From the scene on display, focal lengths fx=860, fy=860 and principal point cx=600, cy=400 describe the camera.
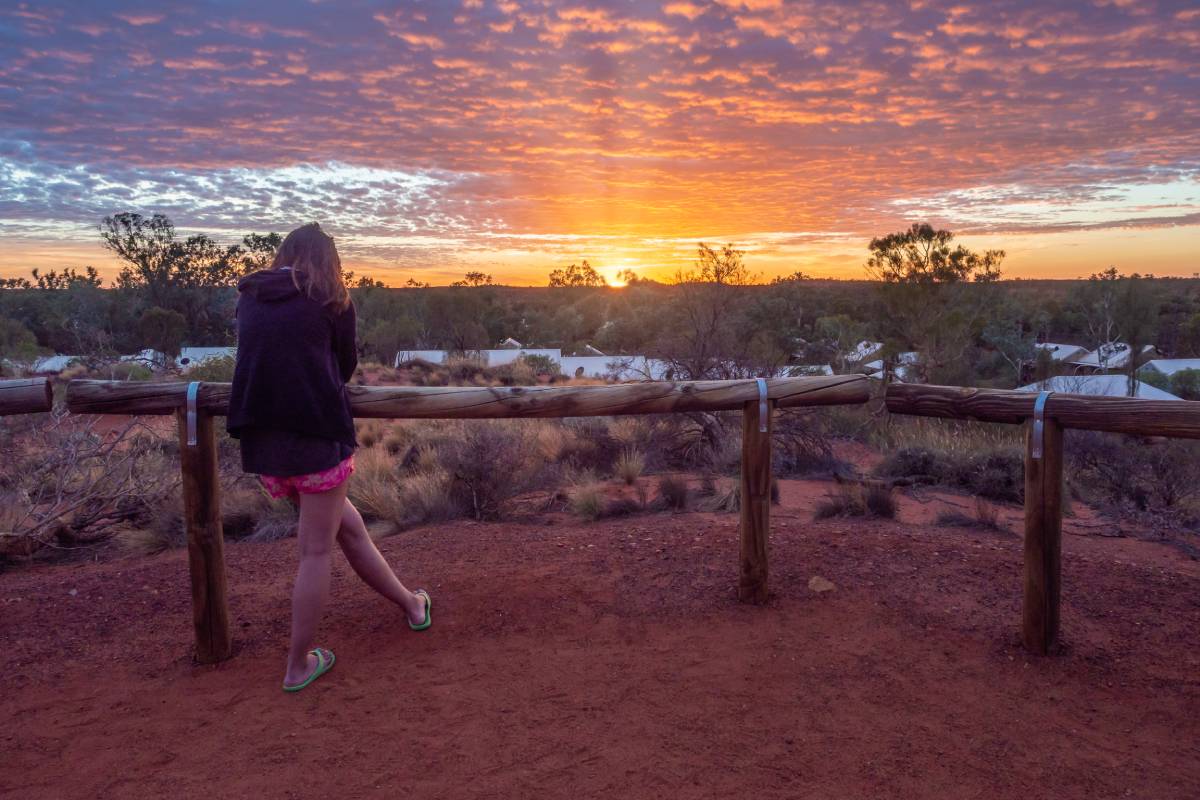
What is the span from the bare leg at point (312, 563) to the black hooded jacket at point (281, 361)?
1.00ft

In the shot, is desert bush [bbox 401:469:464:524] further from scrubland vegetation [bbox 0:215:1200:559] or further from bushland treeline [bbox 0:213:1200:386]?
bushland treeline [bbox 0:213:1200:386]

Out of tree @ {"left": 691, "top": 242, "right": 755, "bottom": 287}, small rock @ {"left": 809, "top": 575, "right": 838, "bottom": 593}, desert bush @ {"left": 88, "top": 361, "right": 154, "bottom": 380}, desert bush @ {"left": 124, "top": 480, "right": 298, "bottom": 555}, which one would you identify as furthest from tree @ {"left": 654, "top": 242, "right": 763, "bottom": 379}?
desert bush @ {"left": 88, "top": 361, "right": 154, "bottom": 380}

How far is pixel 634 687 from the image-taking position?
3682 mm

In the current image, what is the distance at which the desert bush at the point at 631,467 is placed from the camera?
9.32 metres

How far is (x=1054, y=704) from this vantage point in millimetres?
3494

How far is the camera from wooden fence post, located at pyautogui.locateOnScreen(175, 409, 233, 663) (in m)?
3.93

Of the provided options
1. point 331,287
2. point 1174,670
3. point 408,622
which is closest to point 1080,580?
point 1174,670

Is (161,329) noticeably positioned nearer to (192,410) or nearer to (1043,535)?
(192,410)

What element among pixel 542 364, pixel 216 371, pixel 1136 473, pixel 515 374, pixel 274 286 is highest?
pixel 274 286

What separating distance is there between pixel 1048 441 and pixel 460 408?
2713 millimetres

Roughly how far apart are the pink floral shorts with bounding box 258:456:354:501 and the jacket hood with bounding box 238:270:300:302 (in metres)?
0.71

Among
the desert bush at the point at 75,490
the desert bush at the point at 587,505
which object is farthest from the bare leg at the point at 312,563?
the desert bush at the point at 75,490

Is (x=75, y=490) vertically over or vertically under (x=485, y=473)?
under

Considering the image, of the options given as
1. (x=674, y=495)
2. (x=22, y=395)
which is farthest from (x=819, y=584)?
(x=22, y=395)
